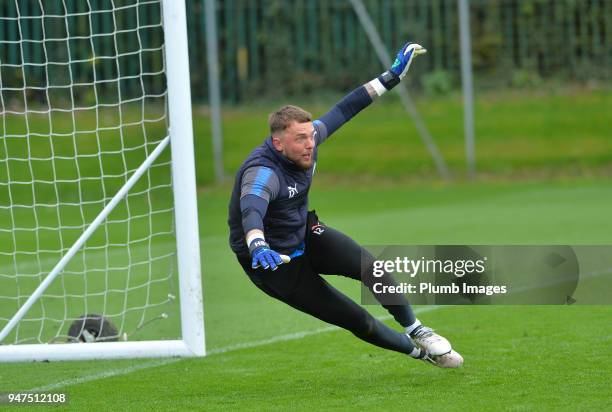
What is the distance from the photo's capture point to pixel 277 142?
7.16 m

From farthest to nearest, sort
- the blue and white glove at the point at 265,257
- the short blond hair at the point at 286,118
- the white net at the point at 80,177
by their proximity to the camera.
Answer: the white net at the point at 80,177 → the short blond hair at the point at 286,118 → the blue and white glove at the point at 265,257

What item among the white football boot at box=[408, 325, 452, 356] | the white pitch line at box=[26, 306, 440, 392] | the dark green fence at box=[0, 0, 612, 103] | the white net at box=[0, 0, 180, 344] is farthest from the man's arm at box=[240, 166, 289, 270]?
the dark green fence at box=[0, 0, 612, 103]

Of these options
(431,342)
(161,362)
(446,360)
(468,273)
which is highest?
(468,273)

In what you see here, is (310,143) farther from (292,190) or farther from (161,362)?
(161,362)

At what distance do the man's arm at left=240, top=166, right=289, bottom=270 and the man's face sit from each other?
0.64ft

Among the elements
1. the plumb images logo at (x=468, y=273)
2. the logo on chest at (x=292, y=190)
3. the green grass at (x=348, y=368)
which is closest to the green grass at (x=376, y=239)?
the green grass at (x=348, y=368)

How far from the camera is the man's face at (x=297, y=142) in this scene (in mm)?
7102

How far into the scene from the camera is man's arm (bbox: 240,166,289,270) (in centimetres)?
645

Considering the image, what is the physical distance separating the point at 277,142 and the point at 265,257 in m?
0.99

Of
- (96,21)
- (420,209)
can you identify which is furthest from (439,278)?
(96,21)

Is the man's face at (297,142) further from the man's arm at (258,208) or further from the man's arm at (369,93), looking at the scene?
the man's arm at (369,93)

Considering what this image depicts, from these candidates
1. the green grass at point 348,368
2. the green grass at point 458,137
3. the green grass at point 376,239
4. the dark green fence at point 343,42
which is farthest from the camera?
the dark green fence at point 343,42

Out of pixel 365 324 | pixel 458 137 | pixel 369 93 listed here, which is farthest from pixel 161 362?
pixel 458 137

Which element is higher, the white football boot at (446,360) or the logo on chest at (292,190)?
the logo on chest at (292,190)
